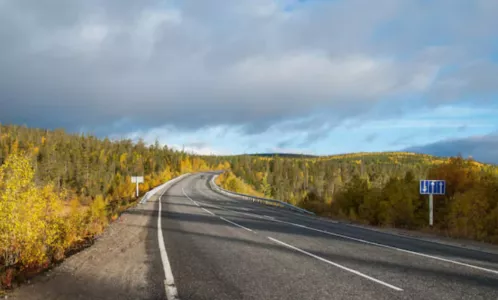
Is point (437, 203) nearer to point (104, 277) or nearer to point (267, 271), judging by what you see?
point (267, 271)

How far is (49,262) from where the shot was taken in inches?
366

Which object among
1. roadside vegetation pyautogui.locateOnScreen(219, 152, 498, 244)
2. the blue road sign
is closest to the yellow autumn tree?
roadside vegetation pyautogui.locateOnScreen(219, 152, 498, 244)

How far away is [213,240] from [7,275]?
677cm

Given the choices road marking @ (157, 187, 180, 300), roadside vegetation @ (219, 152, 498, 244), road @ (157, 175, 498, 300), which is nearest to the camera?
road marking @ (157, 187, 180, 300)

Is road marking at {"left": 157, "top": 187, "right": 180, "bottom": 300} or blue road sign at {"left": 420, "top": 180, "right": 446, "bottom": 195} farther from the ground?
blue road sign at {"left": 420, "top": 180, "right": 446, "bottom": 195}

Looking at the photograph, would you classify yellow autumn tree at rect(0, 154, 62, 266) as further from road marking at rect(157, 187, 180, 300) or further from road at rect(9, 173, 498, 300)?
road marking at rect(157, 187, 180, 300)

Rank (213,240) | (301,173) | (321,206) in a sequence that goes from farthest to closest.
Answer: (301,173) → (321,206) → (213,240)

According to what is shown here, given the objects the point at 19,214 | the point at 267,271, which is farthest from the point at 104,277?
the point at 267,271

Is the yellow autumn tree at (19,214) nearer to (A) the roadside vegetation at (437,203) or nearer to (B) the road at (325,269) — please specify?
(B) the road at (325,269)

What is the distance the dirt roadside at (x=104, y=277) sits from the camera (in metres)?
6.25

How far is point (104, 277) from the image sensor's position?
745 cm

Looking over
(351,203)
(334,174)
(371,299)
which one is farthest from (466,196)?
(334,174)

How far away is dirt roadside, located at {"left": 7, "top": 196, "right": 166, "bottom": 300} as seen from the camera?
6.25m

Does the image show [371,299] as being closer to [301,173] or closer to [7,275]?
[7,275]
